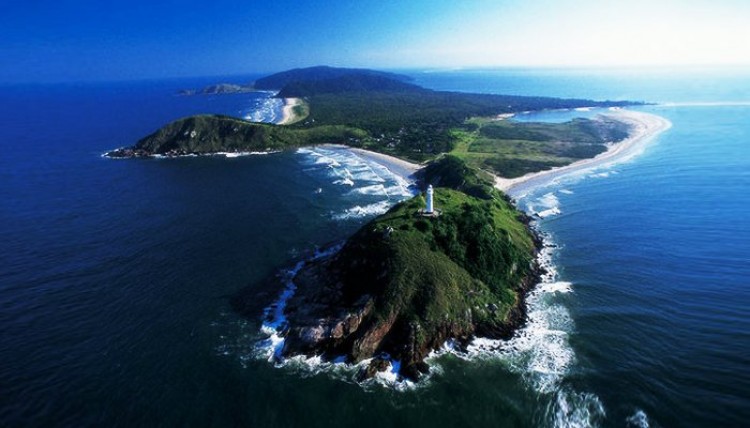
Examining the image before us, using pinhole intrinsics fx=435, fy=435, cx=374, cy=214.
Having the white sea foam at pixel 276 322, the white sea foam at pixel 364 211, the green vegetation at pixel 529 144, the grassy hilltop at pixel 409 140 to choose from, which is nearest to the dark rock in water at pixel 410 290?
the white sea foam at pixel 276 322

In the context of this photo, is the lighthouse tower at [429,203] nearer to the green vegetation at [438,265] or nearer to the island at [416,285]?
the island at [416,285]

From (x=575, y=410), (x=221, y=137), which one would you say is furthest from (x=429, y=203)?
(x=221, y=137)

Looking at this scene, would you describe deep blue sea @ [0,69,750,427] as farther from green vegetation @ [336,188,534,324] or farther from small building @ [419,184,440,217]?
small building @ [419,184,440,217]

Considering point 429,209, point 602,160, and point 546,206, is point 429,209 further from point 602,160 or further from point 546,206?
point 602,160

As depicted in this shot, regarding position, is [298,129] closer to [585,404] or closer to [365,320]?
[365,320]

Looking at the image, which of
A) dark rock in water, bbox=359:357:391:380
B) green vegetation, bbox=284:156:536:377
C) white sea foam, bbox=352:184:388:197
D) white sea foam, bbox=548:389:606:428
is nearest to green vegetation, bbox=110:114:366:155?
white sea foam, bbox=352:184:388:197
